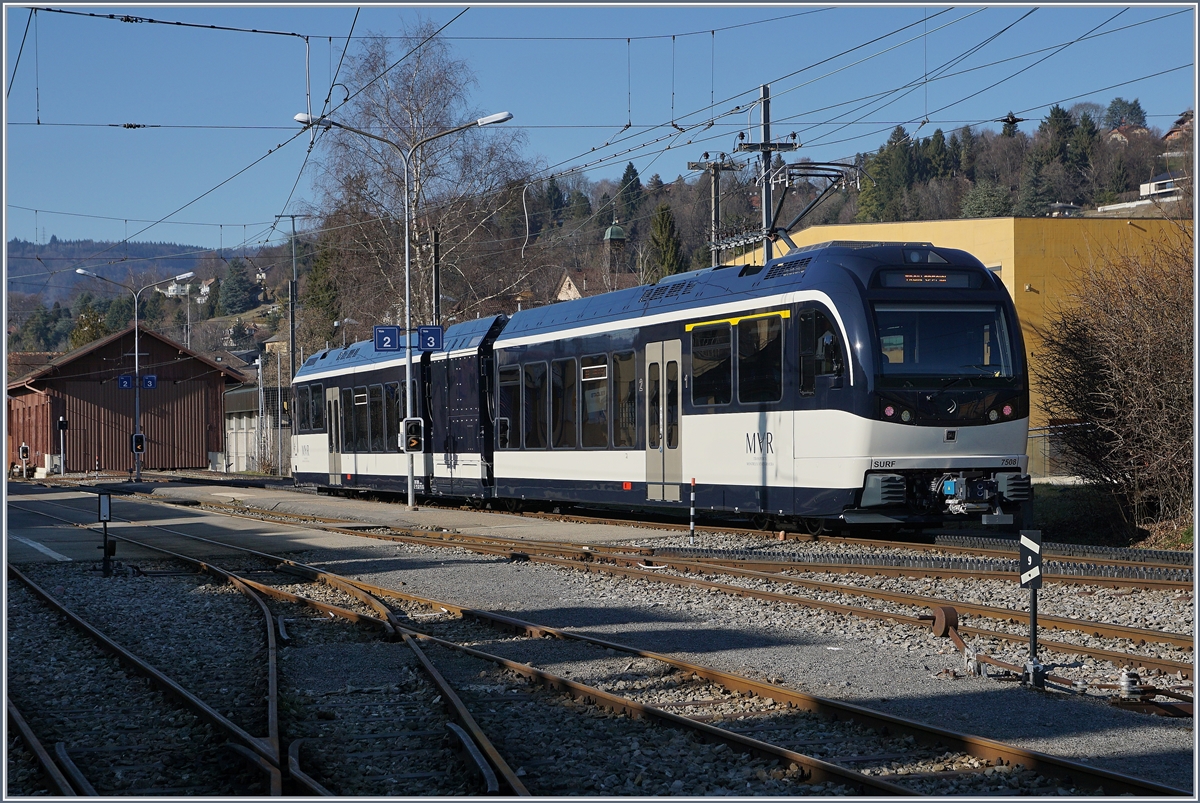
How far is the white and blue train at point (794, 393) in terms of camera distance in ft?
47.1

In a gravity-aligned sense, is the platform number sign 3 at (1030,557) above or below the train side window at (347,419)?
below

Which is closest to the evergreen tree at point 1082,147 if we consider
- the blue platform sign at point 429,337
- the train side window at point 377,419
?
the train side window at point 377,419

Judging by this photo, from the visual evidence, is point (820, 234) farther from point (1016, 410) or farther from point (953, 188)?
point (953, 188)

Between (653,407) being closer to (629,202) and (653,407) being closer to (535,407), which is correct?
(535,407)

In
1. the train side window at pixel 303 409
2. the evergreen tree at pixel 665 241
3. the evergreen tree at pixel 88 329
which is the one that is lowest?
the train side window at pixel 303 409

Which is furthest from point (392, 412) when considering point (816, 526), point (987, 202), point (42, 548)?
point (987, 202)

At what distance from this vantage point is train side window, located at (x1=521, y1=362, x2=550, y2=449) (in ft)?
69.7

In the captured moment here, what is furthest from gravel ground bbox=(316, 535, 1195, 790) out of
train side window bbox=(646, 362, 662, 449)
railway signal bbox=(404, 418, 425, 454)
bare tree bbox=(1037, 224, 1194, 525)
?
railway signal bbox=(404, 418, 425, 454)

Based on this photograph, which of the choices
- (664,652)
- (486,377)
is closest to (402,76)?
(486,377)

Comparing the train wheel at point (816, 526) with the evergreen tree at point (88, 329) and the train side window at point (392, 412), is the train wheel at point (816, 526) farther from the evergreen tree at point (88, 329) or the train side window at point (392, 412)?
the evergreen tree at point (88, 329)

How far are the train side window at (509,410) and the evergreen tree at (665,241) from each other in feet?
225

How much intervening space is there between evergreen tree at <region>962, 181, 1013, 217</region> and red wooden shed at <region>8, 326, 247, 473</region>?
60.0 metres

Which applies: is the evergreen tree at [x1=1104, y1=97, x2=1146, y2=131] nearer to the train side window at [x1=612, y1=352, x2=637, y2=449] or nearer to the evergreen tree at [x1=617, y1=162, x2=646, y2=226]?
the evergreen tree at [x1=617, y1=162, x2=646, y2=226]

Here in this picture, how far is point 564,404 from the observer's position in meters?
20.6
